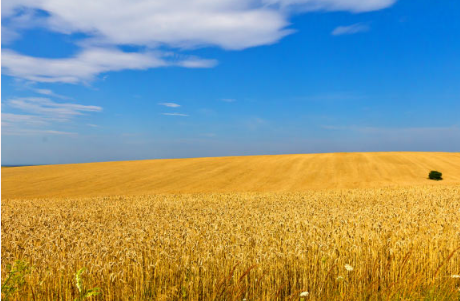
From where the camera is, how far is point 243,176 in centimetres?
3912

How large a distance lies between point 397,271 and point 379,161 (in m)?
44.2

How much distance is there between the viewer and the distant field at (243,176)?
32156 millimetres

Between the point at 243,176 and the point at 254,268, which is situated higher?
the point at 254,268

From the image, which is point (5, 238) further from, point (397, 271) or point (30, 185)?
point (30, 185)

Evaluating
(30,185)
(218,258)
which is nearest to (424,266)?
(218,258)

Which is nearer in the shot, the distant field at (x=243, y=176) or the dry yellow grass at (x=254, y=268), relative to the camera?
the dry yellow grass at (x=254, y=268)

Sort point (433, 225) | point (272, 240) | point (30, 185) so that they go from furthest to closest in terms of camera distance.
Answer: point (30, 185), point (433, 225), point (272, 240)

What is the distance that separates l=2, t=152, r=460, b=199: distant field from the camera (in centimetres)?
3216

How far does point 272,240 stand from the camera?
6852 millimetres

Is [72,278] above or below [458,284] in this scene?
above

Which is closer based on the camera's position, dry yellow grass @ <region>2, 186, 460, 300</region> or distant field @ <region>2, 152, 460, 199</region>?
dry yellow grass @ <region>2, 186, 460, 300</region>

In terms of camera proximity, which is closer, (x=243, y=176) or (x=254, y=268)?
(x=254, y=268)

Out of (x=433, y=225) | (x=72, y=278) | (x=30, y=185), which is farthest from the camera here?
(x=30, y=185)

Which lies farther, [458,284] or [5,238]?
[5,238]
